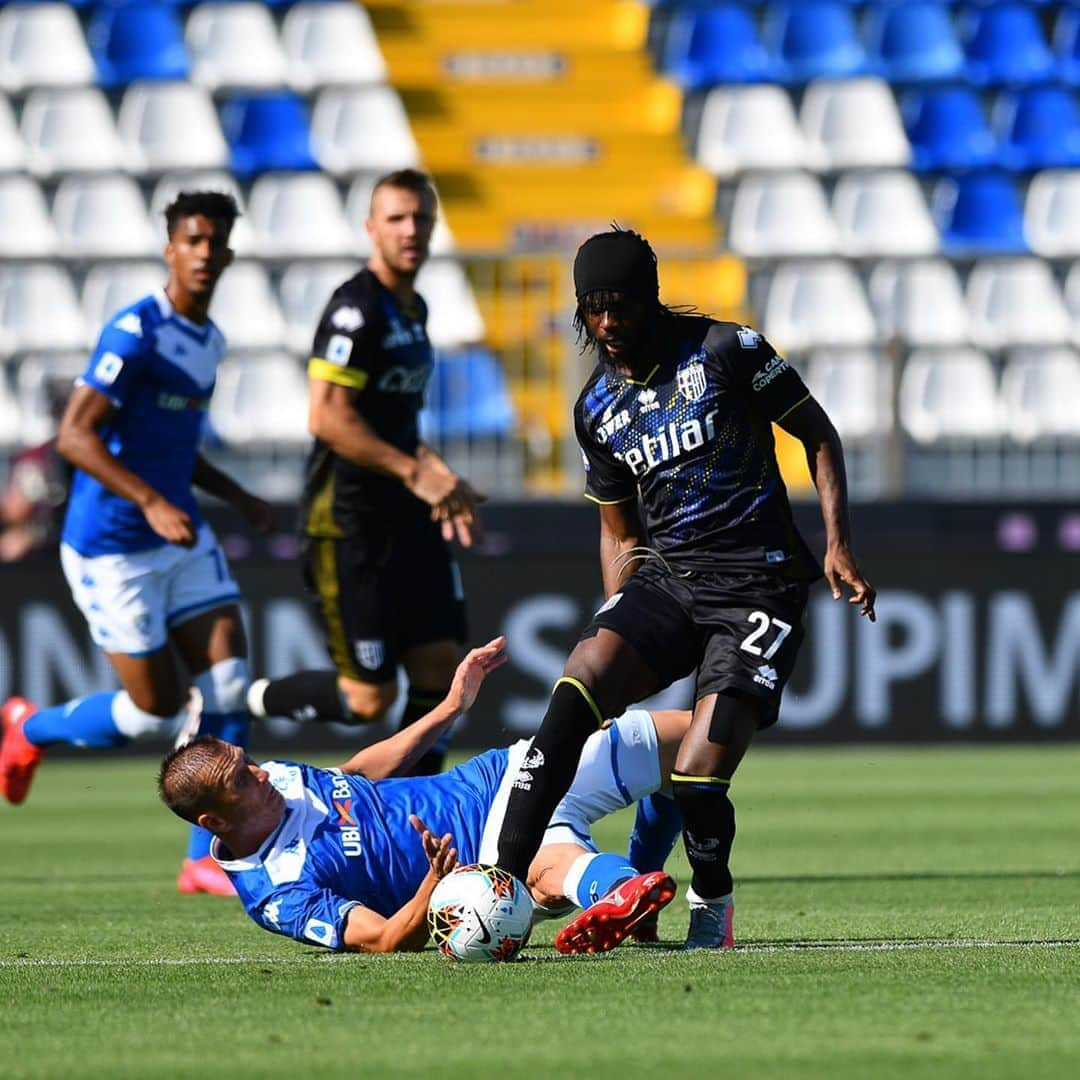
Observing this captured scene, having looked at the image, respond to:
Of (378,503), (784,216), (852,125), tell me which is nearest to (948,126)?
(852,125)

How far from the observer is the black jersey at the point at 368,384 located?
7957mm

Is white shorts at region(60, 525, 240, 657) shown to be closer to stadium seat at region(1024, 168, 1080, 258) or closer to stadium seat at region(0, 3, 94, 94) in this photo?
stadium seat at region(0, 3, 94, 94)

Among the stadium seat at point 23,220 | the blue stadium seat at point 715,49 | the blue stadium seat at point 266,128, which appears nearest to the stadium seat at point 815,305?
the blue stadium seat at point 715,49

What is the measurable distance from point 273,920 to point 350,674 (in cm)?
303

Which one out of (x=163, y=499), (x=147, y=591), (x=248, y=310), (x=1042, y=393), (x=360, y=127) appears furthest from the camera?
(x=360, y=127)

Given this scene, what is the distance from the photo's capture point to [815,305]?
15.3 meters

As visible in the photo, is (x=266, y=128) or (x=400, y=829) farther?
(x=266, y=128)

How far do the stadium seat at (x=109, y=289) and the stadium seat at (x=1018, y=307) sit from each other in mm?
6147

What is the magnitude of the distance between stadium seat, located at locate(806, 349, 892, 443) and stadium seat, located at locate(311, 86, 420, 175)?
6.98m

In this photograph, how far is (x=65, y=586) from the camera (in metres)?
13.2

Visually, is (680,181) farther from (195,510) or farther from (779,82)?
(195,510)

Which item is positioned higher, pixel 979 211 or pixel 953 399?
pixel 979 211

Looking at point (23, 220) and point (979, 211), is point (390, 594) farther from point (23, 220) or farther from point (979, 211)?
point (979, 211)

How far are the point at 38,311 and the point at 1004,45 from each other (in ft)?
34.4
